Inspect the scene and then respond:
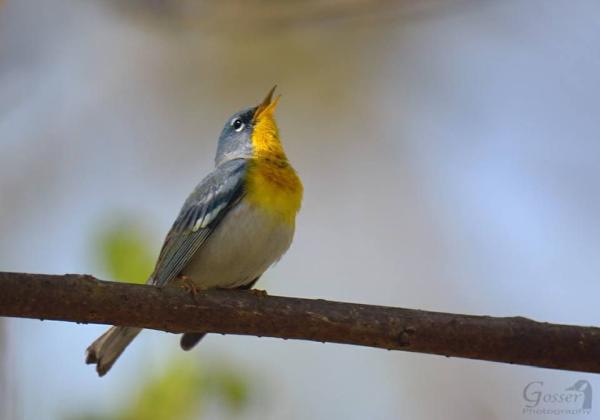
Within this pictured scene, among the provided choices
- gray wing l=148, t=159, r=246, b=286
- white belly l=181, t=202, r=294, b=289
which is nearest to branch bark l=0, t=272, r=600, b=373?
white belly l=181, t=202, r=294, b=289

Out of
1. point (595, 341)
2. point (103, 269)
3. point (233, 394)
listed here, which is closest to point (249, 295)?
point (595, 341)

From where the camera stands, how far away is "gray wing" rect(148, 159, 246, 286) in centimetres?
448

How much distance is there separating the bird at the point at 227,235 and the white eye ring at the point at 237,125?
801 mm

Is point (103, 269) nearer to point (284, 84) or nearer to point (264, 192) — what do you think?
Answer: point (264, 192)

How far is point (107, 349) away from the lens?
13.9 ft

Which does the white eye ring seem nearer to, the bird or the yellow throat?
the yellow throat

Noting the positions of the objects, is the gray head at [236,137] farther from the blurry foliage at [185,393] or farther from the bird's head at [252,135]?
the blurry foliage at [185,393]

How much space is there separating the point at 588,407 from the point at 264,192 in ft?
7.49

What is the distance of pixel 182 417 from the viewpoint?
470 centimetres

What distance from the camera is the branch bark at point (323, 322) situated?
124 inches

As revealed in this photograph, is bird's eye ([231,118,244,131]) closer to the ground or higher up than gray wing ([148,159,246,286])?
higher up

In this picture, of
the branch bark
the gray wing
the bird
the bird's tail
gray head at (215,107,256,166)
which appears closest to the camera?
the branch bark

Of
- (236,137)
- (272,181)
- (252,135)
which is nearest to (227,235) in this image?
(272,181)

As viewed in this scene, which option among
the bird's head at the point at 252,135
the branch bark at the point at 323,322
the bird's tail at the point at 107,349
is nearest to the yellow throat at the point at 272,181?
the bird's head at the point at 252,135
